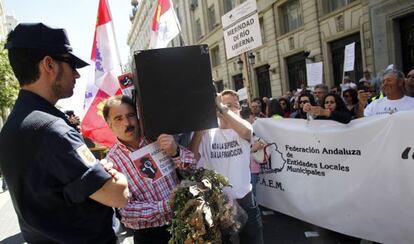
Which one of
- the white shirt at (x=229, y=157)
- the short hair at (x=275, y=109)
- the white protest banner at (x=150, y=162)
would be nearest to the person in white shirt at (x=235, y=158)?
the white shirt at (x=229, y=157)

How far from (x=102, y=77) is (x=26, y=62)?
2.65 meters

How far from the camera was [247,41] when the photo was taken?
5.45 metres

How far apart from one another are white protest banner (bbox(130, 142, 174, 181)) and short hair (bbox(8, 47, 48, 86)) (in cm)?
77

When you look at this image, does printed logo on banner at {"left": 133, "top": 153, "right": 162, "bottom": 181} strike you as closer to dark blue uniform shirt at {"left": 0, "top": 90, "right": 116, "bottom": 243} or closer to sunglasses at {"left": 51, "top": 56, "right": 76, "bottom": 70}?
dark blue uniform shirt at {"left": 0, "top": 90, "right": 116, "bottom": 243}

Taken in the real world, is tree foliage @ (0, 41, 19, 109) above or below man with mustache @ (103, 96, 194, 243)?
above

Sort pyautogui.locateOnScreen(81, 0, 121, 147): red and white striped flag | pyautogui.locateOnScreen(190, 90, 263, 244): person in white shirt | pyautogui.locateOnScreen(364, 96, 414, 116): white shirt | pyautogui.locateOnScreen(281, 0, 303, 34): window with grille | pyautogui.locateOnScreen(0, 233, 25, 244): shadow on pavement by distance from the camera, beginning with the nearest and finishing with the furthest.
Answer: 1. pyautogui.locateOnScreen(190, 90, 263, 244): person in white shirt
2. pyautogui.locateOnScreen(81, 0, 121, 147): red and white striped flag
3. pyautogui.locateOnScreen(364, 96, 414, 116): white shirt
4. pyautogui.locateOnScreen(0, 233, 25, 244): shadow on pavement
5. pyautogui.locateOnScreen(281, 0, 303, 34): window with grille

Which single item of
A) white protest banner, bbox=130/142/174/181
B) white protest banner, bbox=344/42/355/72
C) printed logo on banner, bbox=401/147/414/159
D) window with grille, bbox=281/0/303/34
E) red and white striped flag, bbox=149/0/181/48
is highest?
window with grille, bbox=281/0/303/34

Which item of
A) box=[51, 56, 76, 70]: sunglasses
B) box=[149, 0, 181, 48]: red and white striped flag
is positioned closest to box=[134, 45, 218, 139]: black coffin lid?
box=[51, 56, 76, 70]: sunglasses

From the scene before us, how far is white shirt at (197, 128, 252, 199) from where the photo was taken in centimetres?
287

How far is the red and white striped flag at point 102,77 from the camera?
412 cm

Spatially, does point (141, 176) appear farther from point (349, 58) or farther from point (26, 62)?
point (349, 58)

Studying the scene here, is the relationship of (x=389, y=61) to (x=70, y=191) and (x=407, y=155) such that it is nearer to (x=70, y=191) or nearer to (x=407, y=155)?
(x=407, y=155)

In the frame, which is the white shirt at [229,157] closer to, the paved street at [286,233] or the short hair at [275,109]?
the paved street at [286,233]

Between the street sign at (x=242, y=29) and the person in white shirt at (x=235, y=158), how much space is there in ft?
8.70
